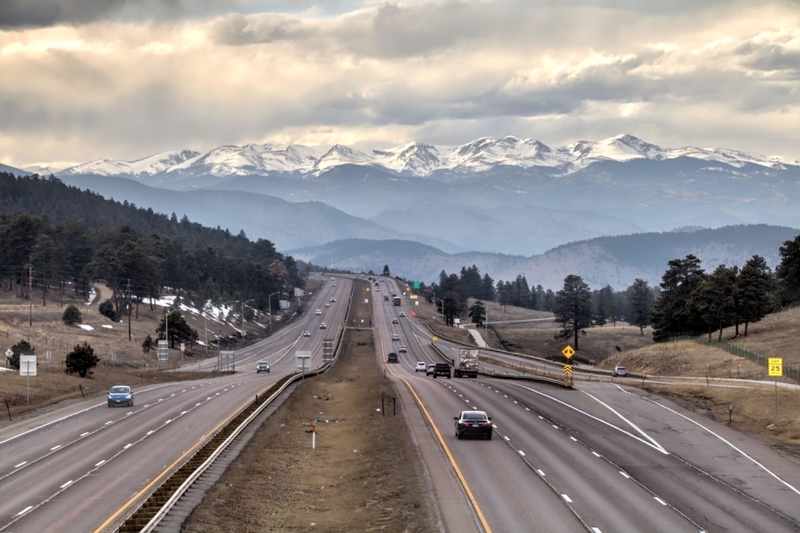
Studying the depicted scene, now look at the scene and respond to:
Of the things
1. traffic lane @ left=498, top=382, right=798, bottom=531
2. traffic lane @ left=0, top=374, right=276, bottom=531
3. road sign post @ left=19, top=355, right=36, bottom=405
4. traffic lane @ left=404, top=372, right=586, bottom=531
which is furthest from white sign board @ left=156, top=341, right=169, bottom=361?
traffic lane @ left=404, top=372, right=586, bottom=531

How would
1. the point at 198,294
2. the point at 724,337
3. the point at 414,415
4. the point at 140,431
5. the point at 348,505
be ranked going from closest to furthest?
the point at 348,505 < the point at 140,431 < the point at 414,415 < the point at 724,337 < the point at 198,294

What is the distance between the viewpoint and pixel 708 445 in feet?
146

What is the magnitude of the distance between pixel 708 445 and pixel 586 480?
Result: 12.7 metres

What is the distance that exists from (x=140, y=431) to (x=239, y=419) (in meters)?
5.51

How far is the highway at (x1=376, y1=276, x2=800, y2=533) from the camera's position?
1125 inches

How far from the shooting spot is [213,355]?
153 meters

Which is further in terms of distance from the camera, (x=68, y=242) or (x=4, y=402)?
(x=68, y=242)

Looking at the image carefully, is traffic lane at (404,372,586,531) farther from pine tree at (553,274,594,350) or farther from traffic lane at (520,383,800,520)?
pine tree at (553,274,594,350)

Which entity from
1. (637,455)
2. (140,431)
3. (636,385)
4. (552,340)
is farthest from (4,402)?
(552,340)

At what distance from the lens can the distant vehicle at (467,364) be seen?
105188 mm

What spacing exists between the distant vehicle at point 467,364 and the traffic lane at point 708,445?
3669 cm

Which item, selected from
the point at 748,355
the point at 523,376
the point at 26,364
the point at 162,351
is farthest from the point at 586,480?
the point at 162,351

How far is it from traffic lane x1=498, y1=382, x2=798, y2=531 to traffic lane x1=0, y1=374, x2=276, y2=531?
61.4 feet

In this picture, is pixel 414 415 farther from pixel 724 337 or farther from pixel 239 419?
pixel 724 337
